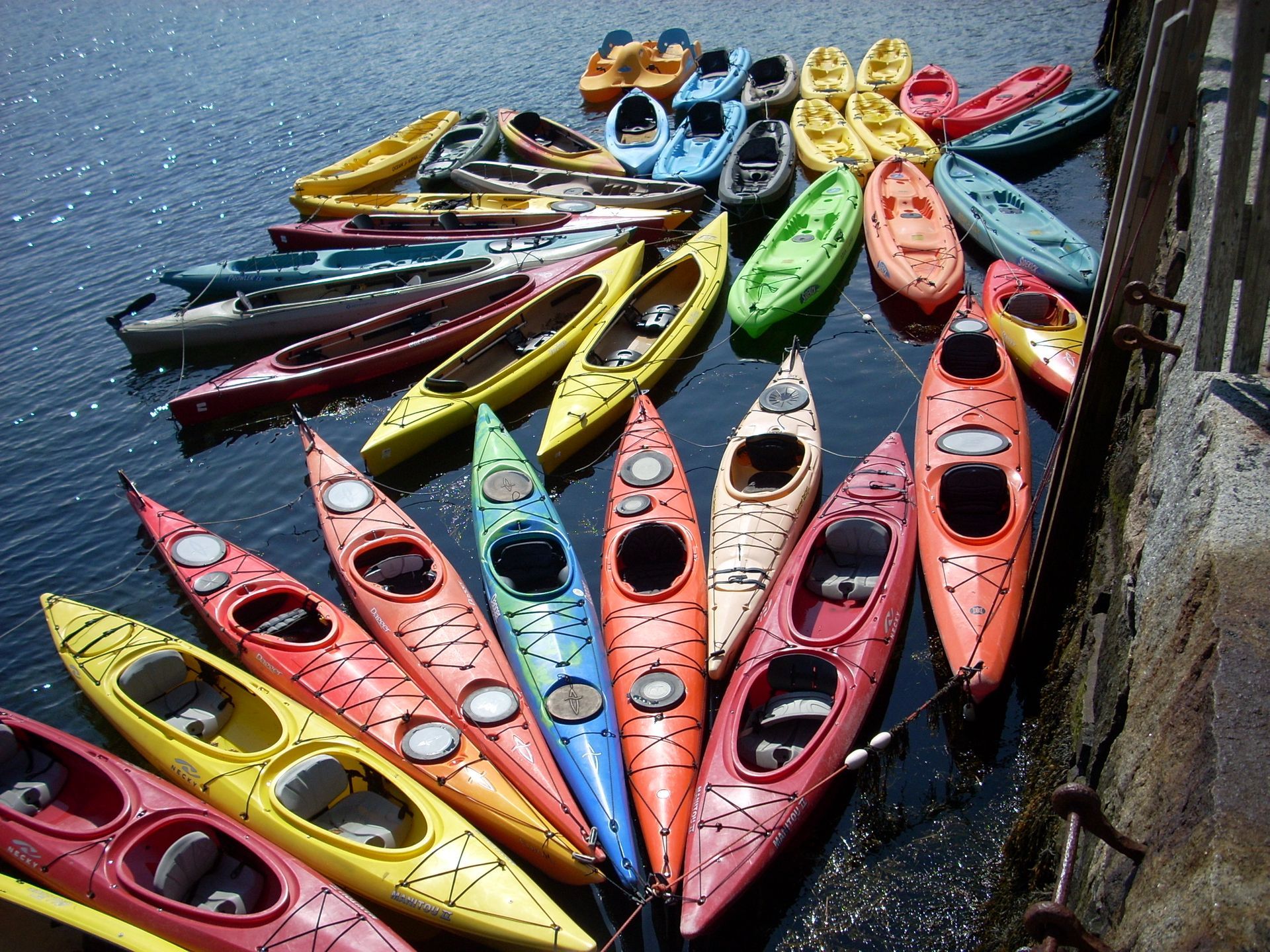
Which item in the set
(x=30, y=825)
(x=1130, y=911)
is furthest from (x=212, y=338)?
(x=1130, y=911)

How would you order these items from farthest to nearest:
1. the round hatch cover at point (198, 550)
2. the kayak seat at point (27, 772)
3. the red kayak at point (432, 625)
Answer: the round hatch cover at point (198, 550), the kayak seat at point (27, 772), the red kayak at point (432, 625)

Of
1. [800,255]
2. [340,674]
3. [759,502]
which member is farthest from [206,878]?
[800,255]

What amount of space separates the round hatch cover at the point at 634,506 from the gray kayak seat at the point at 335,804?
432 cm

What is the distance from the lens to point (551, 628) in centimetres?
982

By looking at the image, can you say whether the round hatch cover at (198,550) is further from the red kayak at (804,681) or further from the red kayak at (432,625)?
the red kayak at (804,681)

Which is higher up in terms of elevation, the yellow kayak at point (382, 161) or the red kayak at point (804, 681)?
the yellow kayak at point (382, 161)

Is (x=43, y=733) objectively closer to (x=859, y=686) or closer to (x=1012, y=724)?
(x=859, y=686)

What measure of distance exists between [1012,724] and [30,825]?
9.26m

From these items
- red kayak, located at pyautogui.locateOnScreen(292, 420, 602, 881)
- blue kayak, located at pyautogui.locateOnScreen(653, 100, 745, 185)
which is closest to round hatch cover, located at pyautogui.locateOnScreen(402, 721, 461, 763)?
red kayak, located at pyautogui.locateOnScreen(292, 420, 602, 881)

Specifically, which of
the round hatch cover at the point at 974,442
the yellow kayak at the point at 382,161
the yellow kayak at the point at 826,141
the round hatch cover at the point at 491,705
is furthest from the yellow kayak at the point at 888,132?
the round hatch cover at the point at 491,705

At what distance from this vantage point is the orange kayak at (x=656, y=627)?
8.06 m

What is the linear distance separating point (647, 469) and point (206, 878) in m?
6.59

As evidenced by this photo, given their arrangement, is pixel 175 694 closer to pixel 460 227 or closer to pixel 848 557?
pixel 848 557

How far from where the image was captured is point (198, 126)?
1122 inches
